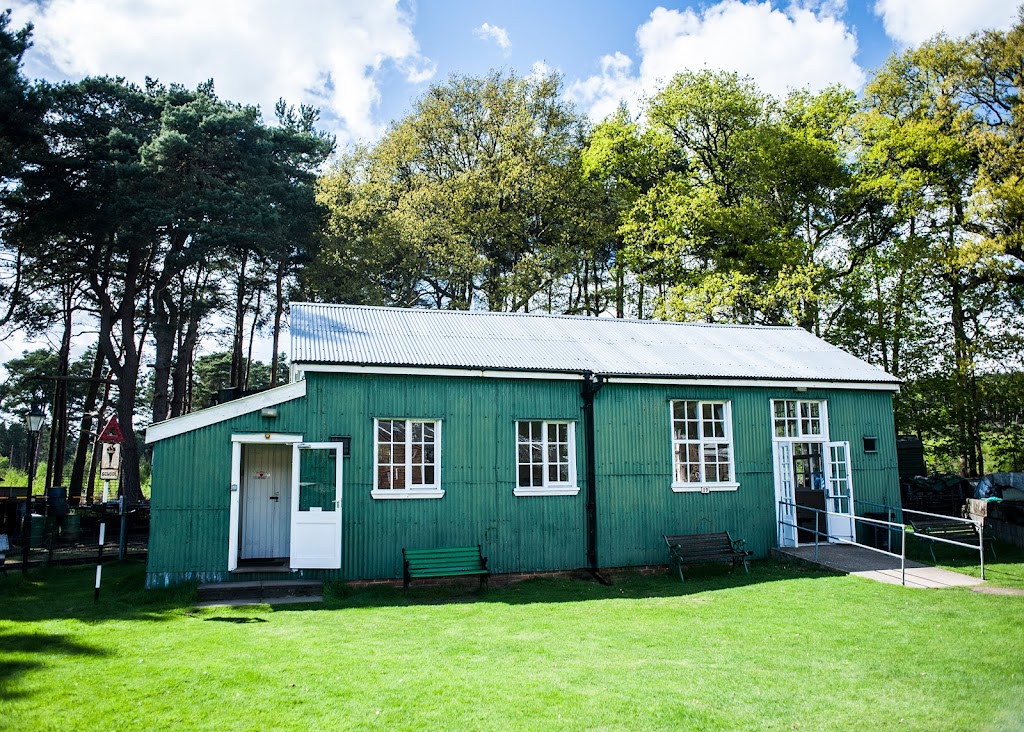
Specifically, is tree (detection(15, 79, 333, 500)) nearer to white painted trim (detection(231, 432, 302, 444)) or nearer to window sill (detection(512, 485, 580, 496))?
white painted trim (detection(231, 432, 302, 444))

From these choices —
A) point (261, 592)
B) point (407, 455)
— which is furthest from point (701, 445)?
point (261, 592)

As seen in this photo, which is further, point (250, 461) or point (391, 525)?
point (250, 461)

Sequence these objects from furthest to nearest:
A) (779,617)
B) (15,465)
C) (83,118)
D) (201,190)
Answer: (15,465) → (201,190) → (83,118) → (779,617)

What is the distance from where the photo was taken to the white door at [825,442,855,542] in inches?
593

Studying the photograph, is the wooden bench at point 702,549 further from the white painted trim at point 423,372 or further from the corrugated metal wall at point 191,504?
the corrugated metal wall at point 191,504

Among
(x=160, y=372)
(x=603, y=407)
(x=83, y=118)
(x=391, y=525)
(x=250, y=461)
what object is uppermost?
(x=83, y=118)

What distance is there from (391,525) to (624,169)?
22.6 meters

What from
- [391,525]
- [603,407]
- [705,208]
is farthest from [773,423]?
[705,208]

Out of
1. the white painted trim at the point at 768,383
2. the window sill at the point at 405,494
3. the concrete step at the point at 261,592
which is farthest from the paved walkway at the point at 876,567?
the concrete step at the point at 261,592

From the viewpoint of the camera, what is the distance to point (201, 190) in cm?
2411

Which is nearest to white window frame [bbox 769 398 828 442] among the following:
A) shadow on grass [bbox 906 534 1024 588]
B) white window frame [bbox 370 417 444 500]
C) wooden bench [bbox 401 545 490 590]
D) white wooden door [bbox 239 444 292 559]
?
shadow on grass [bbox 906 534 1024 588]

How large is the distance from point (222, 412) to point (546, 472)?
5.70m

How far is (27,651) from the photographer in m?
7.60

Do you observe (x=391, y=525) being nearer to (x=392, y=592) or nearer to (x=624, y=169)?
(x=392, y=592)
